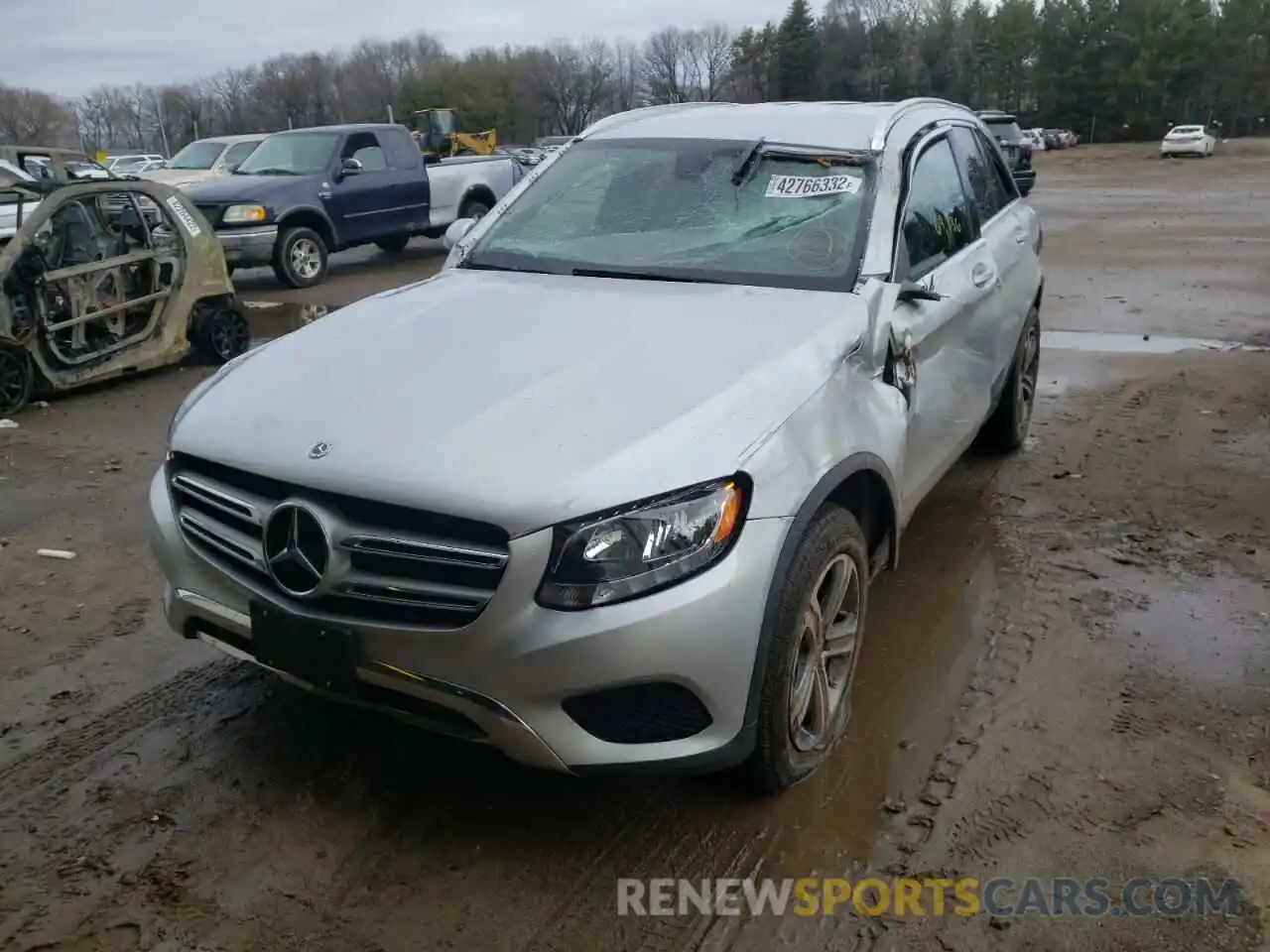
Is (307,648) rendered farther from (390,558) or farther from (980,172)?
(980,172)

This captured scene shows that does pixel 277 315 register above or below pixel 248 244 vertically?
below

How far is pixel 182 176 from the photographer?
15.1 metres

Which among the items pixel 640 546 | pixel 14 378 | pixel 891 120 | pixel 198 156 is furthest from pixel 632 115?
pixel 198 156

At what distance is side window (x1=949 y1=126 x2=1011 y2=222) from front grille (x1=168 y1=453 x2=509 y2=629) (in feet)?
11.1

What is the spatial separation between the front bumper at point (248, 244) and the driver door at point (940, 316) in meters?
9.58

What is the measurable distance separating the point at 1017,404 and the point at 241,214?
9.57m

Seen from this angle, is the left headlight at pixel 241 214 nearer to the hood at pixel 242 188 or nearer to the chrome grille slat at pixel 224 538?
the hood at pixel 242 188

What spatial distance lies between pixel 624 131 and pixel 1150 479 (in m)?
3.20

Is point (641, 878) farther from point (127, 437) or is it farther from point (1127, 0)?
point (1127, 0)

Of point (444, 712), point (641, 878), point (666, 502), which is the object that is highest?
point (666, 502)

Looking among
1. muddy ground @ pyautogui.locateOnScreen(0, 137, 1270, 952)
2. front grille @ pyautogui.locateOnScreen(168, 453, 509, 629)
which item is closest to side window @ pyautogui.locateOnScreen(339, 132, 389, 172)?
muddy ground @ pyautogui.locateOnScreen(0, 137, 1270, 952)

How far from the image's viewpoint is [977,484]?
5.54m

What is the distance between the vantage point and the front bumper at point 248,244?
12.3 m

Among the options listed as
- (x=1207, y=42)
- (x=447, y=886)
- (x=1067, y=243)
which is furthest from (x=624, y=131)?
(x=1207, y=42)
